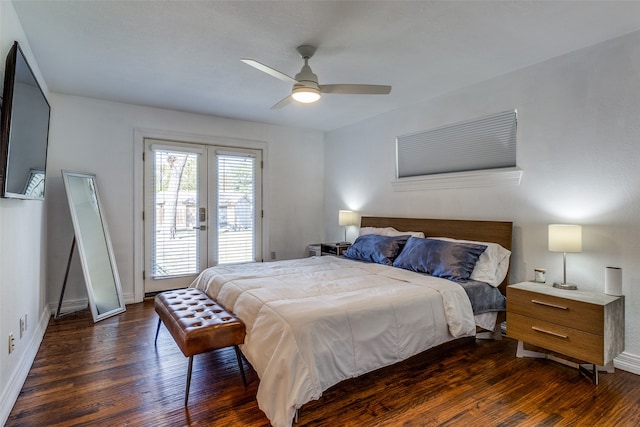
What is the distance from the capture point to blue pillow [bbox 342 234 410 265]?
3.71 meters

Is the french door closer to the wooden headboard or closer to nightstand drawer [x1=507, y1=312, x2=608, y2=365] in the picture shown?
the wooden headboard

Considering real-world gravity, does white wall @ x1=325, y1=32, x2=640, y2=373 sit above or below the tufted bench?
above

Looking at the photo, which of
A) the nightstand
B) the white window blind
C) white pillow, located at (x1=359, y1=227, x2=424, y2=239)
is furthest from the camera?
the nightstand

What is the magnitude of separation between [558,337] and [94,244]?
4.74 m

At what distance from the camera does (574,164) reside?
2832mm

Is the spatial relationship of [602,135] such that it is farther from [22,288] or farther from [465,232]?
[22,288]

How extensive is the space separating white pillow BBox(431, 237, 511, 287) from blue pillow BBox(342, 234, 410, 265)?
888mm

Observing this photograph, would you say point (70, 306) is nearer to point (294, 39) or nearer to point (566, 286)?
point (294, 39)

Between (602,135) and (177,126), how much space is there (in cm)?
476

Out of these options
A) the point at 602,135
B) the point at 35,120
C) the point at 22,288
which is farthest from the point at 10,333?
the point at 602,135

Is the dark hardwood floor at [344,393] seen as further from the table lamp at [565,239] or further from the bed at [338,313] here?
the table lamp at [565,239]

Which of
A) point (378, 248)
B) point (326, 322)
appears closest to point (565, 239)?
point (378, 248)

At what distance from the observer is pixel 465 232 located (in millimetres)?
3520

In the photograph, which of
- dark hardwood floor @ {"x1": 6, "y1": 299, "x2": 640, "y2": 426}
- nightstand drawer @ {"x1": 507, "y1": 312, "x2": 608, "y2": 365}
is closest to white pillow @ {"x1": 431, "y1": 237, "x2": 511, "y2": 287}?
nightstand drawer @ {"x1": 507, "y1": 312, "x2": 608, "y2": 365}
